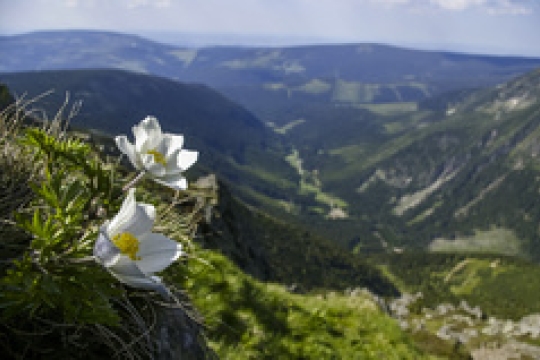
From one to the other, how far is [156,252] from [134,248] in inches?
8.8

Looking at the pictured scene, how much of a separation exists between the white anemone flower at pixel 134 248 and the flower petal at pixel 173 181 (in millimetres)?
466

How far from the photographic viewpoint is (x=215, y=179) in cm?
3412

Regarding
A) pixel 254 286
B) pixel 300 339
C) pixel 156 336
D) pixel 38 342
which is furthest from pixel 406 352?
pixel 38 342

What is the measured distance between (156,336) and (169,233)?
86cm

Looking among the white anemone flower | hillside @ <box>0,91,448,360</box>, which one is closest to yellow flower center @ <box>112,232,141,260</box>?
the white anemone flower

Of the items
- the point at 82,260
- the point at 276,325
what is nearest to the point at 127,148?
the point at 82,260

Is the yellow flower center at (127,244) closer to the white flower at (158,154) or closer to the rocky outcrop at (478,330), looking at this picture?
the white flower at (158,154)

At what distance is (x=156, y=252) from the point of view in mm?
2357

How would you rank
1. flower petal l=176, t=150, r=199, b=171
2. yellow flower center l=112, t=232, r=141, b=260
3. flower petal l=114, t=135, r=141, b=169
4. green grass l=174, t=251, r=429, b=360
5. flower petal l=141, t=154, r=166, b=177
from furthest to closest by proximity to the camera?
1. green grass l=174, t=251, r=429, b=360
2. flower petal l=176, t=150, r=199, b=171
3. flower petal l=141, t=154, r=166, b=177
4. flower petal l=114, t=135, r=141, b=169
5. yellow flower center l=112, t=232, r=141, b=260

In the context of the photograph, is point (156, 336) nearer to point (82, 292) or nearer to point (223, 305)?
point (82, 292)

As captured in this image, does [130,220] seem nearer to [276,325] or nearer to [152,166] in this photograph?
[152,166]

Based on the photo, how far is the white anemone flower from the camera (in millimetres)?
1965

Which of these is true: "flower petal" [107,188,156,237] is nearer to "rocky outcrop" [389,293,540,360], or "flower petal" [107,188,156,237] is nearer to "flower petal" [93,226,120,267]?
"flower petal" [93,226,120,267]

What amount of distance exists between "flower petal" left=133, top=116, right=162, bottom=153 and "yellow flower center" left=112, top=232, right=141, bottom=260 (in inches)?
39.4
